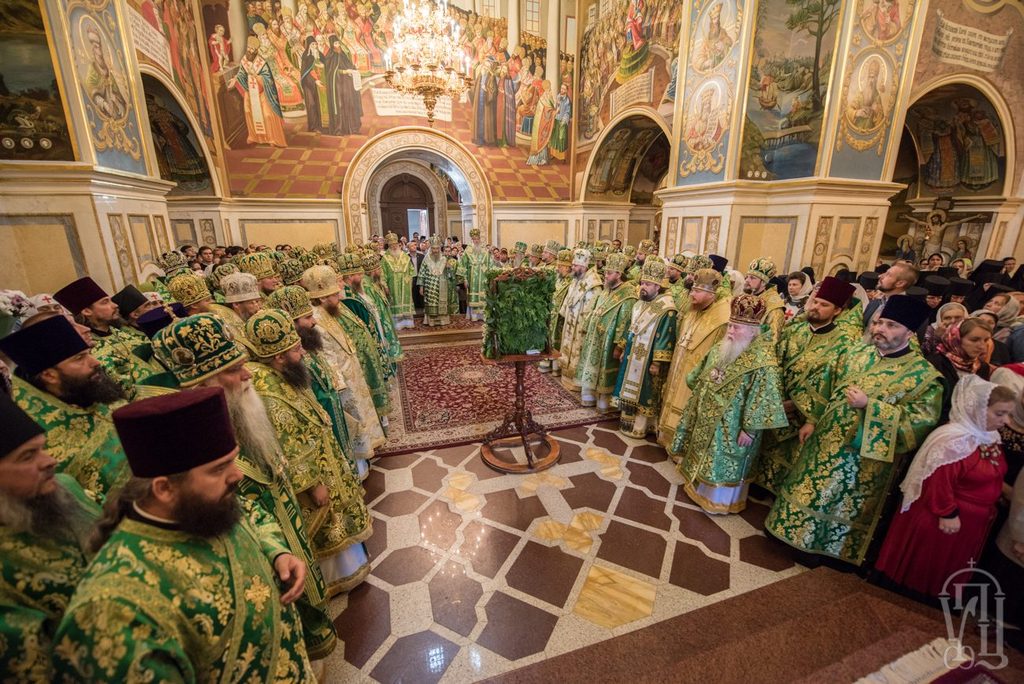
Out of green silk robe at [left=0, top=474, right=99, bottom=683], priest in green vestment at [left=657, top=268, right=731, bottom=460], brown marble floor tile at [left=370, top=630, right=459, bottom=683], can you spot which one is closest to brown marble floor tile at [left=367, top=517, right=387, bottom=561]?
brown marble floor tile at [left=370, top=630, right=459, bottom=683]

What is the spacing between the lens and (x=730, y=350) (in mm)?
3398

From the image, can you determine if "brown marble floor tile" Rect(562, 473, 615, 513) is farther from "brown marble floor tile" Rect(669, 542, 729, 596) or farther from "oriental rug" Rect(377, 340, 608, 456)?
"oriental rug" Rect(377, 340, 608, 456)

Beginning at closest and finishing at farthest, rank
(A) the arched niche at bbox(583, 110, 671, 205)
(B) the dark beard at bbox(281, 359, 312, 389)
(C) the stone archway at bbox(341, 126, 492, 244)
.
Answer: (B) the dark beard at bbox(281, 359, 312, 389)
(C) the stone archway at bbox(341, 126, 492, 244)
(A) the arched niche at bbox(583, 110, 671, 205)

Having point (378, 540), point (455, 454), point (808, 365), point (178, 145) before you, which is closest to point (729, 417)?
point (808, 365)

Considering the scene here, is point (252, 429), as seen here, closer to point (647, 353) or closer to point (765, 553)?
point (765, 553)

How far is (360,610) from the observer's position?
271cm

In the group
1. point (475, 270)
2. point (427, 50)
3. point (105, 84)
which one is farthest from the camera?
point (475, 270)

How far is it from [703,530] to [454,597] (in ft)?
6.89

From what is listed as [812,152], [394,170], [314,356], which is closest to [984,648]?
[314,356]

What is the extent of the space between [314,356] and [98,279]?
3874 millimetres

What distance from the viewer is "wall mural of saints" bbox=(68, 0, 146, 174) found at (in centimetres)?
459

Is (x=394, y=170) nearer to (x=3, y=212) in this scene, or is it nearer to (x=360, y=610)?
(x=3, y=212)

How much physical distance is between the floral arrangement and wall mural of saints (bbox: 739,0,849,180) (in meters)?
5.64

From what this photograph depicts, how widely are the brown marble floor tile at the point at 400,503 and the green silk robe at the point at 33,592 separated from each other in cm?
256
